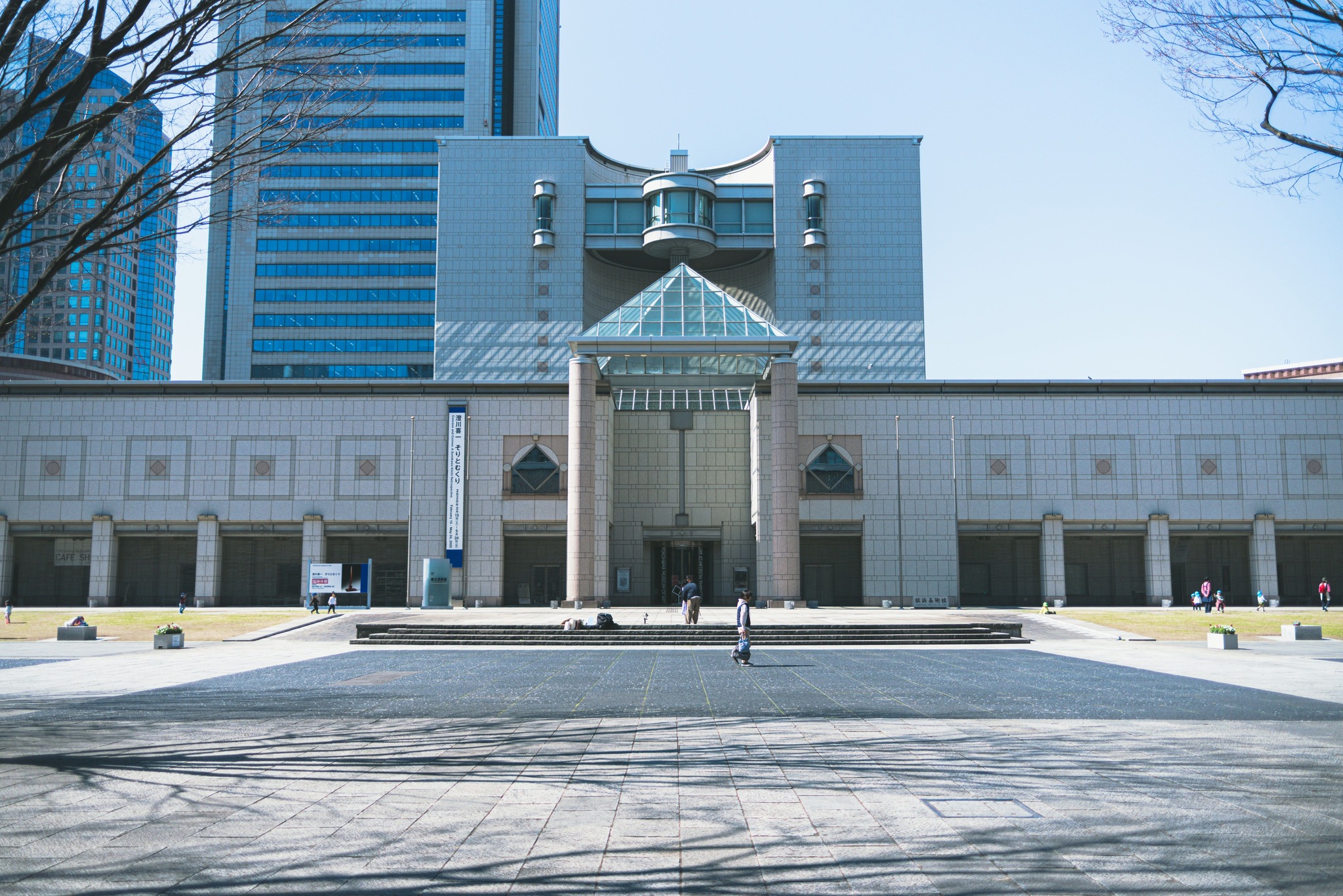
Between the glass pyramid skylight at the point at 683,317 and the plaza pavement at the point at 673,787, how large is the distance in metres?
33.3

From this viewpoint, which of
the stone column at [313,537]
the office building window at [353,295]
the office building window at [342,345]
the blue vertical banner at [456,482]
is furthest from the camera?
the office building window at [353,295]

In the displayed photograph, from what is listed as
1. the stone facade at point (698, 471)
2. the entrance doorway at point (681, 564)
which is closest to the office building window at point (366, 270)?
the stone facade at point (698, 471)

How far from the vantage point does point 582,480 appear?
51.8 m

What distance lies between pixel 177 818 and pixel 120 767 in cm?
300

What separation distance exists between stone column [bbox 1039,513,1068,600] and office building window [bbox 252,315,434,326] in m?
68.5

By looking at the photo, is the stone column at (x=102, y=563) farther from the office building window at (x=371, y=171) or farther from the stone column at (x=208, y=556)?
the office building window at (x=371, y=171)

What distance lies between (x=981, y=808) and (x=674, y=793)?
10.1ft

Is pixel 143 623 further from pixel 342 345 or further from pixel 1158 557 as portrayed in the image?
pixel 342 345

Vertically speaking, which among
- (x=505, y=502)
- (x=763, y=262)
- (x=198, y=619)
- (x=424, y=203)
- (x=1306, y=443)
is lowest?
(x=198, y=619)

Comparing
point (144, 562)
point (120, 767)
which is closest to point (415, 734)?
point (120, 767)

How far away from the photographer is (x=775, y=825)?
349 inches

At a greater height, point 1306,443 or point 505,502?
point 1306,443

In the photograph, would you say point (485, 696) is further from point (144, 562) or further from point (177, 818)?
point (144, 562)

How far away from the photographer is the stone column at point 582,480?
168 feet
